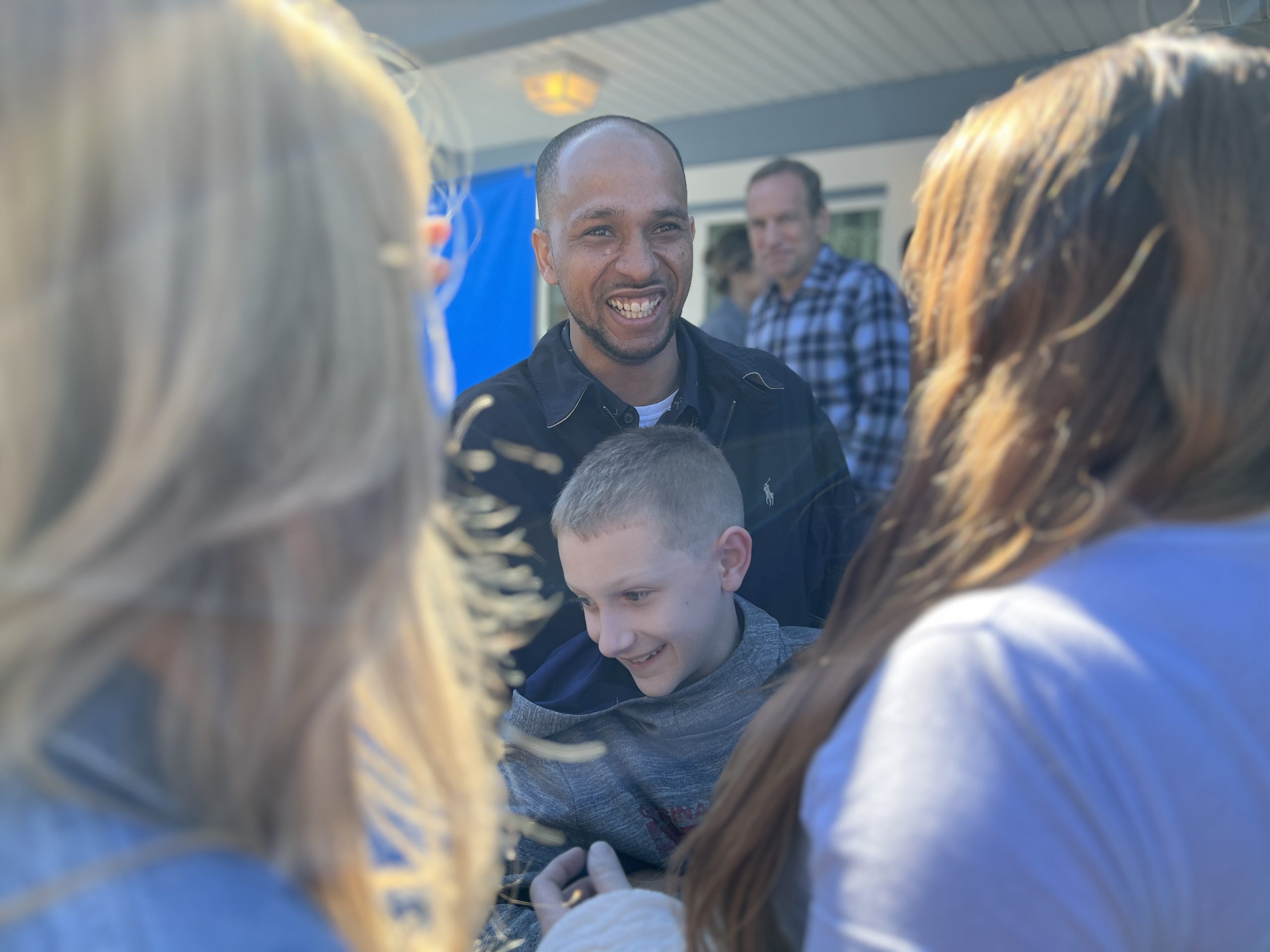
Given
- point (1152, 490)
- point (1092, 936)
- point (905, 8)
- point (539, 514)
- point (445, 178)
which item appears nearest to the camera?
point (1092, 936)

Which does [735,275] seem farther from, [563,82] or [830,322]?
[563,82]

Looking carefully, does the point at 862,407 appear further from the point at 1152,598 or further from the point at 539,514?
the point at 1152,598

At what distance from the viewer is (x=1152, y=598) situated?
64 centimetres

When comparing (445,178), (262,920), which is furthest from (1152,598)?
(445,178)

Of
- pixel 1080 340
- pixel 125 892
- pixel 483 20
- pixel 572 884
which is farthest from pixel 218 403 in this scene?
pixel 483 20

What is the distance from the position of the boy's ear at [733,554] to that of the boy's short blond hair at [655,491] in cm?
3

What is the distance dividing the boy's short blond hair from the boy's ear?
28mm

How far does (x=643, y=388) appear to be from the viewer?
2.23 metres

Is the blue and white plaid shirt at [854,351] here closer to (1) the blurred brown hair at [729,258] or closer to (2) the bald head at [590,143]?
(1) the blurred brown hair at [729,258]

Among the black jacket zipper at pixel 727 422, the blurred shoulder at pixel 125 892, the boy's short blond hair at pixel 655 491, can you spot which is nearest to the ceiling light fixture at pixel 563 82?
the black jacket zipper at pixel 727 422

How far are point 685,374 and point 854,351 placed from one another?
59.7 inches

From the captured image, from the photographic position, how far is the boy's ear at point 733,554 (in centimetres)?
184

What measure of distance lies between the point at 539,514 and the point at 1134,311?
1385 mm

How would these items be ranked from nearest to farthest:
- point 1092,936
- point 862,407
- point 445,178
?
point 1092,936, point 445,178, point 862,407
